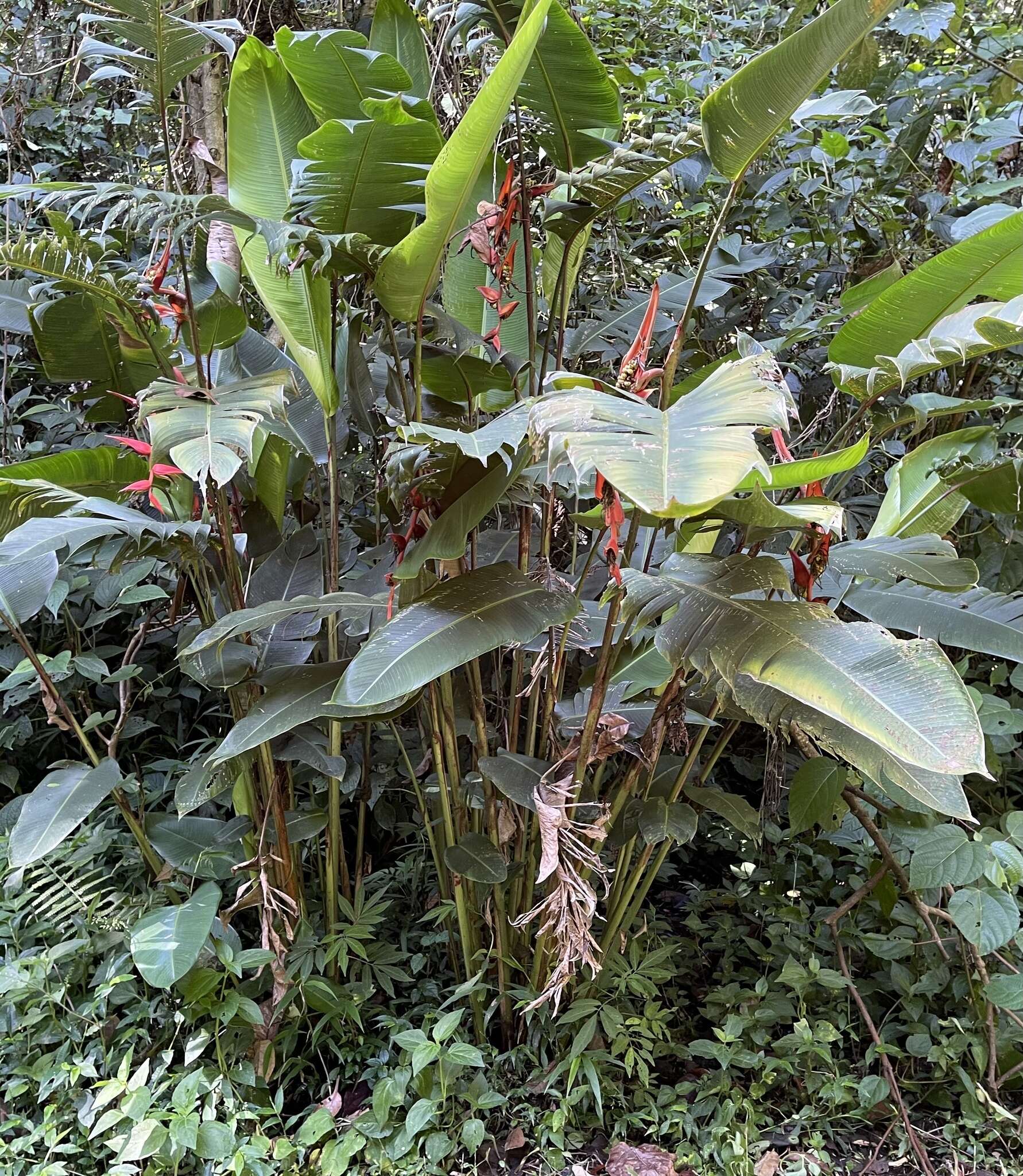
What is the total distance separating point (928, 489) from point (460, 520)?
884 millimetres

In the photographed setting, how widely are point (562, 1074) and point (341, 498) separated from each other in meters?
1.52

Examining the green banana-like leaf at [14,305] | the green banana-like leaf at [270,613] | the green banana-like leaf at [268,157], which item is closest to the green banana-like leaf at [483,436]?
the green banana-like leaf at [270,613]

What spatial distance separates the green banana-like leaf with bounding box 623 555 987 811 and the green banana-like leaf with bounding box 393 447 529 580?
253mm

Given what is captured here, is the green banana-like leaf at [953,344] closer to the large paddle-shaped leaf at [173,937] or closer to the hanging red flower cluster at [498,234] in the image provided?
the hanging red flower cluster at [498,234]

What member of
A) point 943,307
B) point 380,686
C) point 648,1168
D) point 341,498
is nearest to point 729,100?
point 943,307

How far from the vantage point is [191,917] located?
169cm

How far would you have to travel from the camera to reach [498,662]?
1.95 m

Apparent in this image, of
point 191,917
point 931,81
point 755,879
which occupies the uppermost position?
point 931,81

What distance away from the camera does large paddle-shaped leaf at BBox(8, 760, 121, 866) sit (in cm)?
168

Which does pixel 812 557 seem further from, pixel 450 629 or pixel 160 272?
pixel 160 272

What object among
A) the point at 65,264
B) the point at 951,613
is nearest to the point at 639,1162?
the point at 951,613

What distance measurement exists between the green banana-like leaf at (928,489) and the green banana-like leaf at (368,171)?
102 centimetres

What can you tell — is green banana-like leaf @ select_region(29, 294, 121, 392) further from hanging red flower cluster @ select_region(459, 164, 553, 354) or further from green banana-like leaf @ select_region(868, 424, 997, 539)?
green banana-like leaf @ select_region(868, 424, 997, 539)

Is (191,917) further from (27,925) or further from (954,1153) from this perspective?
(954,1153)
